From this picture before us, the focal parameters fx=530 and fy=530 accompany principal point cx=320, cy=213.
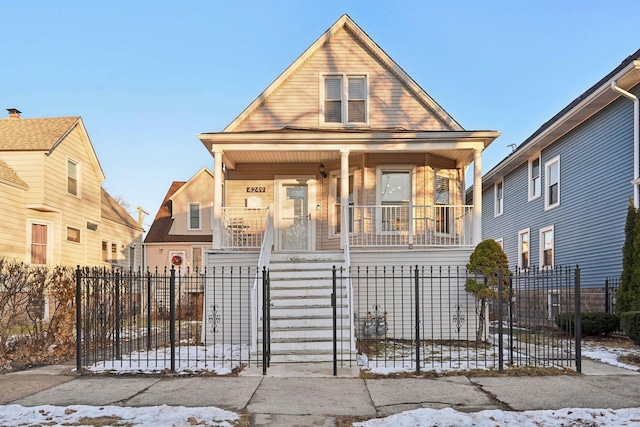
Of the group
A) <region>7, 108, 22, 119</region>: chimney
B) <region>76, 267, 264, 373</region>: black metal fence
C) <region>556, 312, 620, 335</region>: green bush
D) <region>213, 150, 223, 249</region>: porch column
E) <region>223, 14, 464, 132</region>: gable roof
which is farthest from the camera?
<region>7, 108, 22, 119</region>: chimney

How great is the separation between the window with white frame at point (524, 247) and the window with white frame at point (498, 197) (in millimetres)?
2831

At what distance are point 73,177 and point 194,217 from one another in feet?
31.0

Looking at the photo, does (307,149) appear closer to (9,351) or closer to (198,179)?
(9,351)

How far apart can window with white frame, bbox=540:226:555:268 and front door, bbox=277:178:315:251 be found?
834 centimetres

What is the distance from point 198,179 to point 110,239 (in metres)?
6.73

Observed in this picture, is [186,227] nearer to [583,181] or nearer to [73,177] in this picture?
[73,177]

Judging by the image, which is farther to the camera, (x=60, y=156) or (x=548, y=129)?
(x=60, y=156)

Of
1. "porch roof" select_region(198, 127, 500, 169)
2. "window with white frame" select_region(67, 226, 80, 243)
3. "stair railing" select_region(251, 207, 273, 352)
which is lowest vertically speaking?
"stair railing" select_region(251, 207, 273, 352)

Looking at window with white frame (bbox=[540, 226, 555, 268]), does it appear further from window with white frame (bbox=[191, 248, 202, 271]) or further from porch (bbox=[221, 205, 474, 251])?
window with white frame (bbox=[191, 248, 202, 271])

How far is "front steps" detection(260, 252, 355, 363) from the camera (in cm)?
868

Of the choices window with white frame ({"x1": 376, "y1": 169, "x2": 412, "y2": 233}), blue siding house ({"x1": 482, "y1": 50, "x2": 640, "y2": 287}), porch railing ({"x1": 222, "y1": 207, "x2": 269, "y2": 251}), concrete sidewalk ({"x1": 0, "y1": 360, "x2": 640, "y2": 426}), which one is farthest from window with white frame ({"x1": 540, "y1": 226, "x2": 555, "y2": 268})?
concrete sidewalk ({"x1": 0, "y1": 360, "x2": 640, "y2": 426})

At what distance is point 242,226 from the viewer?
1255 centimetres

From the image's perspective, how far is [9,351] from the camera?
9219mm

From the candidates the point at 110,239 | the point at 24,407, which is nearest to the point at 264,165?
the point at 24,407
